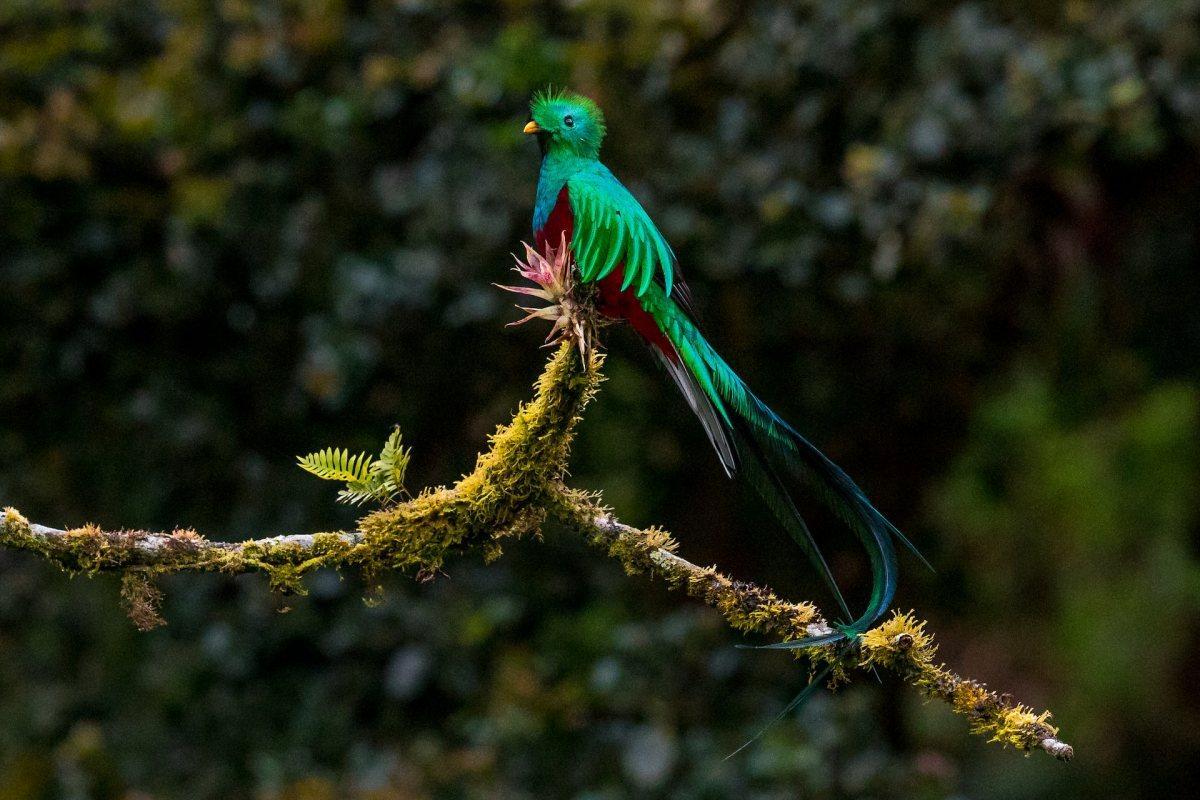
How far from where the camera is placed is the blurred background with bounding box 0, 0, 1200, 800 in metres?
3.50

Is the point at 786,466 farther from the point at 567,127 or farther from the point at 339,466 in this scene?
the point at 567,127

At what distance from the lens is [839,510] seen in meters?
1.94

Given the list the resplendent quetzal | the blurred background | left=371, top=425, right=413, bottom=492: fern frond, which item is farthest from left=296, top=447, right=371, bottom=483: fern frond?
the blurred background

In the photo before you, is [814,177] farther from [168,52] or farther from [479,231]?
[168,52]

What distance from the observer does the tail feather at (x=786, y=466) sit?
1791 millimetres

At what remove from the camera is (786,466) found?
78.5 inches

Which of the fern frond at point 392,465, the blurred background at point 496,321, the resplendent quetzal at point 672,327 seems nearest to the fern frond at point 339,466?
the fern frond at point 392,465

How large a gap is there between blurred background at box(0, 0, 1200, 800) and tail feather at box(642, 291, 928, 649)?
1311mm

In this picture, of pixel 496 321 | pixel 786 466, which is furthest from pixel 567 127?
pixel 496 321

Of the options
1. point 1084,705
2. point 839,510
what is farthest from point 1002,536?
point 839,510

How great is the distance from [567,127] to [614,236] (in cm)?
38

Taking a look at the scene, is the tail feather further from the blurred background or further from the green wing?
the blurred background

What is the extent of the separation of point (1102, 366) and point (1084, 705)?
1.43m

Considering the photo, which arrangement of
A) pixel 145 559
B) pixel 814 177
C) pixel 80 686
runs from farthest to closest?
pixel 80 686 → pixel 814 177 → pixel 145 559
